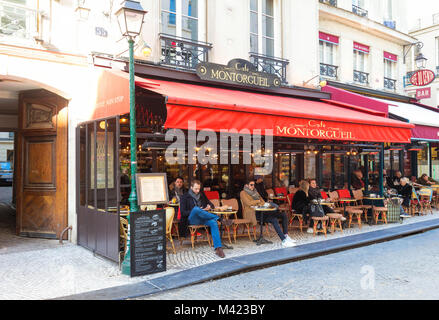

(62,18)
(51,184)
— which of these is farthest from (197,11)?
(51,184)

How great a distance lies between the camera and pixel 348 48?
521 inches

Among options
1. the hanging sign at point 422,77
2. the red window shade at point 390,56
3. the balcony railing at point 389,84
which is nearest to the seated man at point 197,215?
the balcony railing at point 389,84

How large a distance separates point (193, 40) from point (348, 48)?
23.7 feet

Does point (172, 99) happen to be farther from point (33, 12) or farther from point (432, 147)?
point (432, 147)

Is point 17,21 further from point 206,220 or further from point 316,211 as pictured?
point 316,211

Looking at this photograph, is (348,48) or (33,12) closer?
(33,12)

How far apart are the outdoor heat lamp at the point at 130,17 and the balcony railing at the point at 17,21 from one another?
8.50ft


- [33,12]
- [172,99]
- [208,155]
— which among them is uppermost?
[33,12]

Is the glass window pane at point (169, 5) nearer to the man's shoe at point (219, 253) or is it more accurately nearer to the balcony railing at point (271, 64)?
the balcony railing at point (271, 64)

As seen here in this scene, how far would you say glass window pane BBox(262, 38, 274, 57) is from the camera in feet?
34.7

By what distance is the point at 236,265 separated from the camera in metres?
5.69

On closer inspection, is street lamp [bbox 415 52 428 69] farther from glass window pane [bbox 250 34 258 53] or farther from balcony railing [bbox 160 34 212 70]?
balcony railing [bbox 160 34 212 70]

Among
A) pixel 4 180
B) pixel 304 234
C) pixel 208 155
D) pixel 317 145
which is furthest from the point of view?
pixel 4 180

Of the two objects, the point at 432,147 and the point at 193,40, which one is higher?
the point at 193,40
